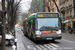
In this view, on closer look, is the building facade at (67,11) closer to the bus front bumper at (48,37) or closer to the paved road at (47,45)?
the paved road at (47,45)

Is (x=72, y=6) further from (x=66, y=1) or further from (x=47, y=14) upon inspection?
(x=47, y=14)

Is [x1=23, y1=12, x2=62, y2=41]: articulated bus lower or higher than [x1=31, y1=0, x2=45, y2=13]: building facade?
lower

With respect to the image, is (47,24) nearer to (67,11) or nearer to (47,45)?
(47,45)

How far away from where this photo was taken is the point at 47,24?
40.1 feet

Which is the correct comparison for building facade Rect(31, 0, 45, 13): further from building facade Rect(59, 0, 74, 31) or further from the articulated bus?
the articulated bus

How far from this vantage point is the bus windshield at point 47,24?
12.2m

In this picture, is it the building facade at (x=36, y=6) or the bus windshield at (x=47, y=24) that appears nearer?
the bus windshield at (x=47, y=24)

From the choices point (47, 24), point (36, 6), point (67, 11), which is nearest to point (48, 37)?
point (47, 24)

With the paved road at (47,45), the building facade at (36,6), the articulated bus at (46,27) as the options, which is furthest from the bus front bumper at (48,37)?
the building facade at (36,6)

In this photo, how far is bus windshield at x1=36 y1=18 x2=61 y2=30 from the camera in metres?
12.2

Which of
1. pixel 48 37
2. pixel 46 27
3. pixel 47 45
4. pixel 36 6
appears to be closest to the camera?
pixel 47 45

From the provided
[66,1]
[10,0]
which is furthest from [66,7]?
[10,0]

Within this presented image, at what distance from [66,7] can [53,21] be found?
25510 mm

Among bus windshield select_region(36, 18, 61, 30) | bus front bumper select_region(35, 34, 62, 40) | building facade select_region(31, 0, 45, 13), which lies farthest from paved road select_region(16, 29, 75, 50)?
building facade select_region(31, 0, 45, 13)
